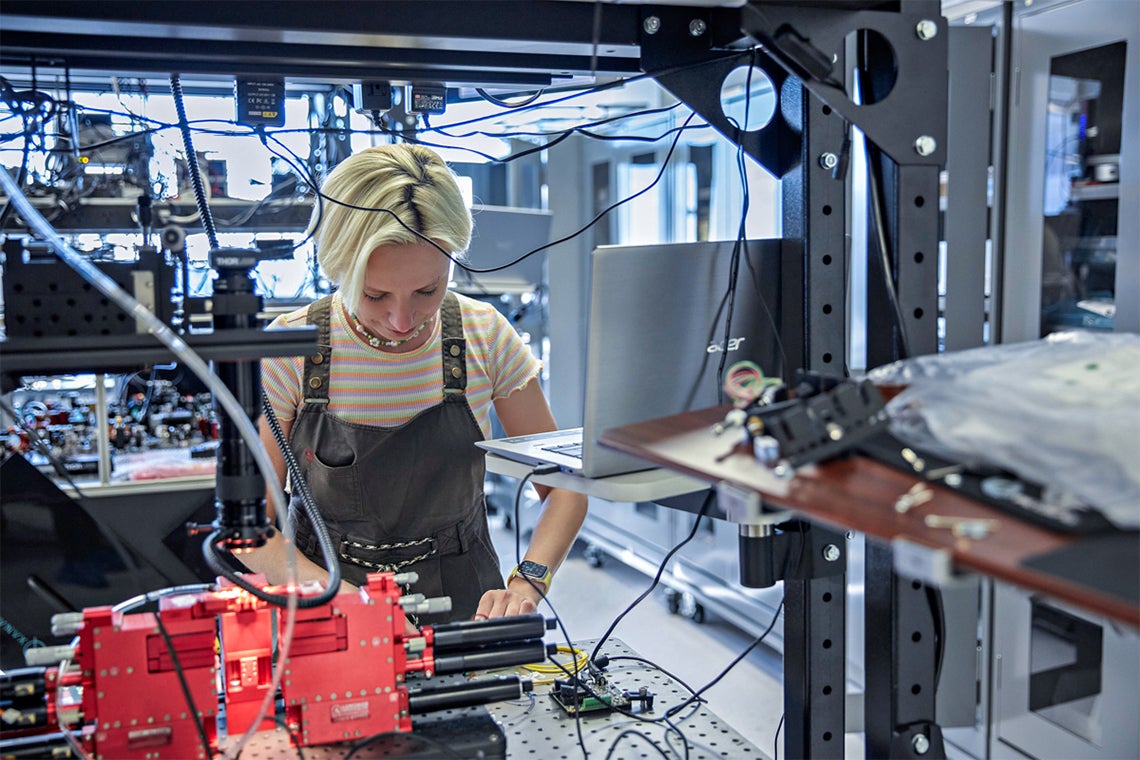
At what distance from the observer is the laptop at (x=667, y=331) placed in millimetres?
→ 1046

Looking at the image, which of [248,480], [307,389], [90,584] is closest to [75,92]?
[307,389]

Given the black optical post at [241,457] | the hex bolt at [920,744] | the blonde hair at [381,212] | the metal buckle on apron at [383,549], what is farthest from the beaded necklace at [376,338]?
the hex bolt at [920,744]

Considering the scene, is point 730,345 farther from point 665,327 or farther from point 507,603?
point 507,603

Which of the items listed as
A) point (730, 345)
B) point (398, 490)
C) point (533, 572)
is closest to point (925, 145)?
point (730, 345)

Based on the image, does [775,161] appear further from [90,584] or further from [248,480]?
[90,584]

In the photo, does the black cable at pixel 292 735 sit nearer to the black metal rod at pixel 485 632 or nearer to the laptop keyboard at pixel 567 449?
the black metal rod at pixel 485 632

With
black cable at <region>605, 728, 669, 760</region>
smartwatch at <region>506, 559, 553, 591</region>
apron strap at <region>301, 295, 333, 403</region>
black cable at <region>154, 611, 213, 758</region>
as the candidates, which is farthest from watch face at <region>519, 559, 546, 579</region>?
black cable at <region>154, 611, 213, 758</region>

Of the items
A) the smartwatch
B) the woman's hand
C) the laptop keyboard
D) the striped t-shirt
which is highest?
the striped t-shirt

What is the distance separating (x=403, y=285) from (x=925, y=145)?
28.8 inches

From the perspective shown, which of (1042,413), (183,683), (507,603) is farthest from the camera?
(507,603)

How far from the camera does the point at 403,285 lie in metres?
1.38

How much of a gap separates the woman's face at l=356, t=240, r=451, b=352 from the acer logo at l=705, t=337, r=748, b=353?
0.46 meters

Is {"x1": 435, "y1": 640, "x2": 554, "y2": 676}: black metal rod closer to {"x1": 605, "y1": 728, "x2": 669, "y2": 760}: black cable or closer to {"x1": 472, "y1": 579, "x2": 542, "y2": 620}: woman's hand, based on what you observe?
{"x1": 605, "y1": 728, "x2": 669, "y2": 760}: black cable

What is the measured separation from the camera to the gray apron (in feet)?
4.97
